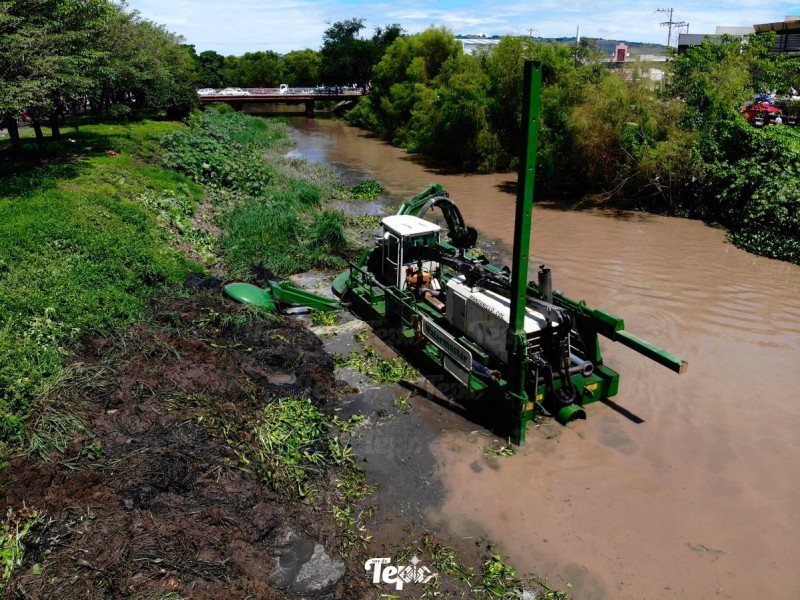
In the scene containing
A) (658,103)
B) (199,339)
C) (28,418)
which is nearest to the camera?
(28,418)

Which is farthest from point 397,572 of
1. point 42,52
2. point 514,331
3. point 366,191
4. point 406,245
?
point 366,191

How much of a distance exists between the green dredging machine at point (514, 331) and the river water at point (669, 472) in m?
0.68

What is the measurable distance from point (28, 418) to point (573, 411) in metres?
7.95

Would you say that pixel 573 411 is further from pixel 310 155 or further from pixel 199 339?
pixel 310 155

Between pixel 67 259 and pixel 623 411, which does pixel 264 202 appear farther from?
pixel 623 411

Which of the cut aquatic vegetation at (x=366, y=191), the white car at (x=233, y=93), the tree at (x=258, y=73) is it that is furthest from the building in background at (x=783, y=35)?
the tree at (x=258, y=73)

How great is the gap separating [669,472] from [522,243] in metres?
4.12

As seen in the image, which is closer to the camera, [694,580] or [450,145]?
[694,580]

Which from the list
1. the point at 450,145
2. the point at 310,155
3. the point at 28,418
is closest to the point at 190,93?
the point at 310,155

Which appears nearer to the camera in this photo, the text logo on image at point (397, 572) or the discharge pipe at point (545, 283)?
the text logo on image at point (397, 572)

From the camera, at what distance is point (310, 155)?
134 ft

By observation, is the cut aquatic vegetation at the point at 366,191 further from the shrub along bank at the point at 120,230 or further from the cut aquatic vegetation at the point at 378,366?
the cut aquatic vegetation at the point at 378,366

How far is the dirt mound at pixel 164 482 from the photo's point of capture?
585 centimetres

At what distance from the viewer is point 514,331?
8.38 metres
